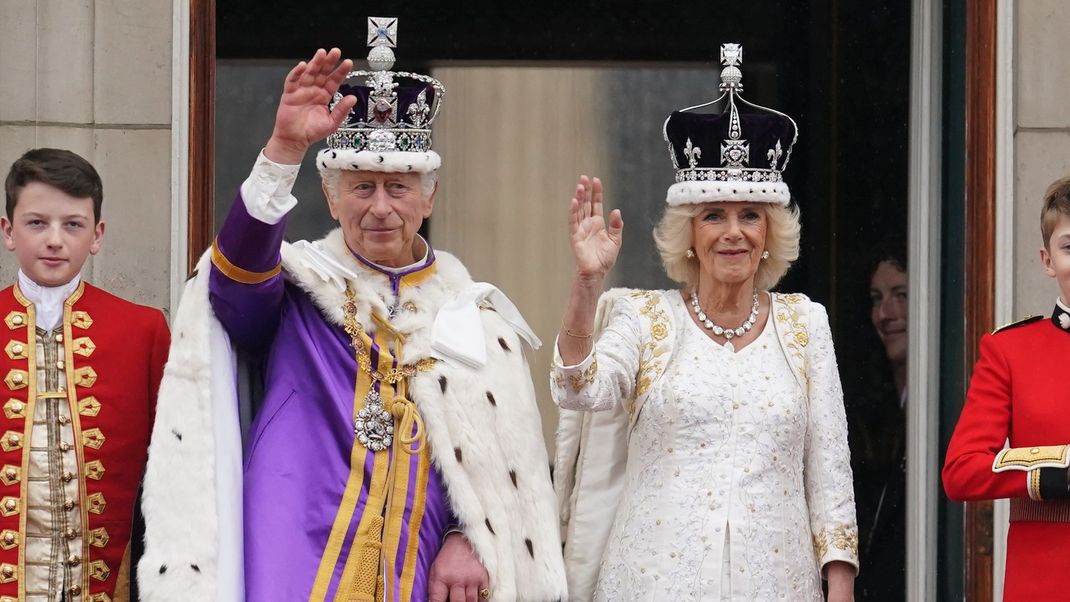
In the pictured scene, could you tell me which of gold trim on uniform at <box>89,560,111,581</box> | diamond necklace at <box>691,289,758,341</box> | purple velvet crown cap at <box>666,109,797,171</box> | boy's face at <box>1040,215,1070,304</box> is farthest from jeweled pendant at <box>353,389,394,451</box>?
boy's face at <box>1040,215,1070,304</box>

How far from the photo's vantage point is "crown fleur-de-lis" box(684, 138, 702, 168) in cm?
503

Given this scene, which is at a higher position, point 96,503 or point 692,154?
point 692,154

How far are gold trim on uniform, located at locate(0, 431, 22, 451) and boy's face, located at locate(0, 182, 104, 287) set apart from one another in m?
0.38

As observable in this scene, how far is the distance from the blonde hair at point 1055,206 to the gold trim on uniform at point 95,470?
2324mm

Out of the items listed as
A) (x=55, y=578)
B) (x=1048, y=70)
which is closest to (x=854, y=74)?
(x=1048, y=70)

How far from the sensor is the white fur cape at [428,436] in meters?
4.34

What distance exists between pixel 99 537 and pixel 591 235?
4.55 feet

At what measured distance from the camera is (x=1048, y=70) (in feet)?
19.7

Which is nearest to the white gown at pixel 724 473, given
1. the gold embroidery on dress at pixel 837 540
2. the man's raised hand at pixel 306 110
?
the gold embroidery on dress at pixel 837 540

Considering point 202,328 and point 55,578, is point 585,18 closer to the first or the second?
point 202,328

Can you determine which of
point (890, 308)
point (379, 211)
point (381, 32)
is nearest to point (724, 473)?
point (379, 211)

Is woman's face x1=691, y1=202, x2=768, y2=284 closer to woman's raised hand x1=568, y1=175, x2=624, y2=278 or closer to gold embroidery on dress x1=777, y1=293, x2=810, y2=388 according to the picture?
gold embroidery on dress x1=777, y1=293, x2=810, y2=388

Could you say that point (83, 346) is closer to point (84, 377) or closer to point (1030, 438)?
point (84, 377)

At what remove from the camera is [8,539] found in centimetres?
435
